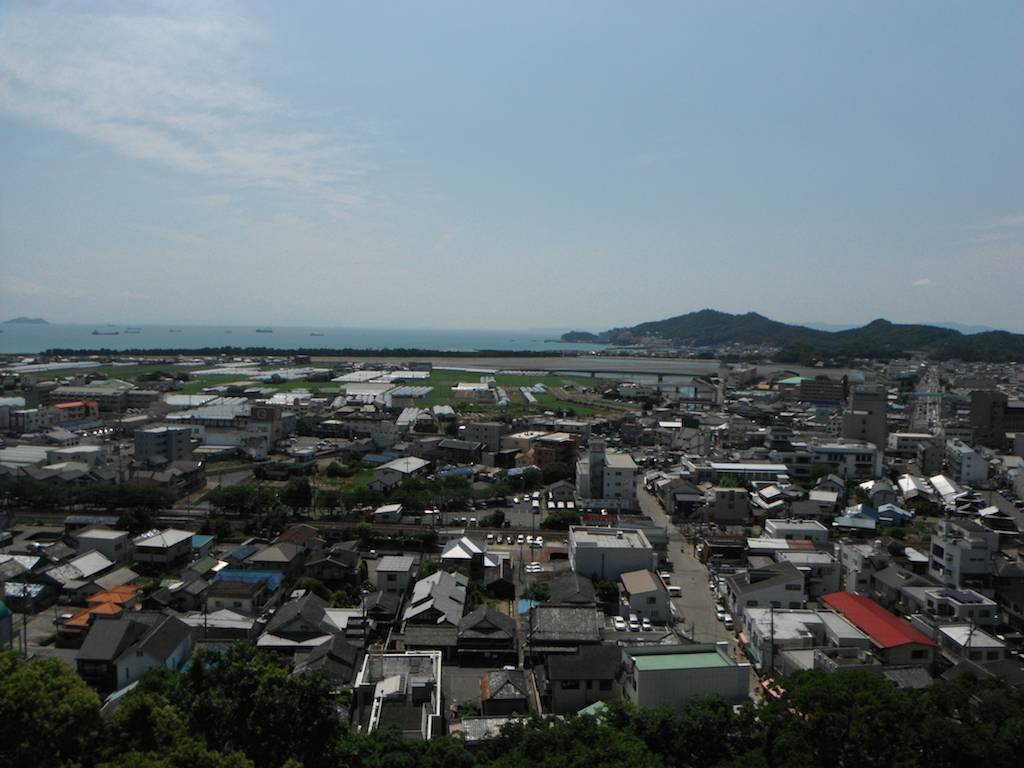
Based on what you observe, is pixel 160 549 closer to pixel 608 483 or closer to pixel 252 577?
pixel 252 577

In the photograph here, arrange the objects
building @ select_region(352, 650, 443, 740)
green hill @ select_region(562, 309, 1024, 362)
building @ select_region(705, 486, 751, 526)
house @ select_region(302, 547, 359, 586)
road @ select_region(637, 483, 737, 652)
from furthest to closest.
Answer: green hill @ select_region(562, 309, 1024, 362), building @ select_region(705, 486, 751, 526), house @ select_region(302, 547, 359, 586), road @ select_region(637, 483, 737, 652), building @ select_region(352, 650, 443, 740)

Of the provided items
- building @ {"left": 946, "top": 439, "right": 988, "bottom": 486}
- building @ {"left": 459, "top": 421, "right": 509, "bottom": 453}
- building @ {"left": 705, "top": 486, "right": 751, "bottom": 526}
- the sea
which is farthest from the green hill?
building @ {"left": 705, "top": 486, "right": 751, "bottom": 526}

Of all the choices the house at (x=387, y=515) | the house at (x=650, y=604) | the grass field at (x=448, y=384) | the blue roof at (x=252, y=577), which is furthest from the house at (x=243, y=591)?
the grass field at (x=448, y=384)

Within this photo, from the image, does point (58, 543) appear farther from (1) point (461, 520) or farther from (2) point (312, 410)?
(2) point (312, 410)

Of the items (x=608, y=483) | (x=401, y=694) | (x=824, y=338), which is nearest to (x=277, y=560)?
(x=401, y=694)

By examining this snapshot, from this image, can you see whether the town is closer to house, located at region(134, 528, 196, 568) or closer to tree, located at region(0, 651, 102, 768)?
house, located at region(134, 528, 196, 568)

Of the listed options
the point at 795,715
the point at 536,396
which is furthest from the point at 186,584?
the point at 536,396

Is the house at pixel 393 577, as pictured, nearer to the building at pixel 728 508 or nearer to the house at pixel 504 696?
the house at pixel 504 696
